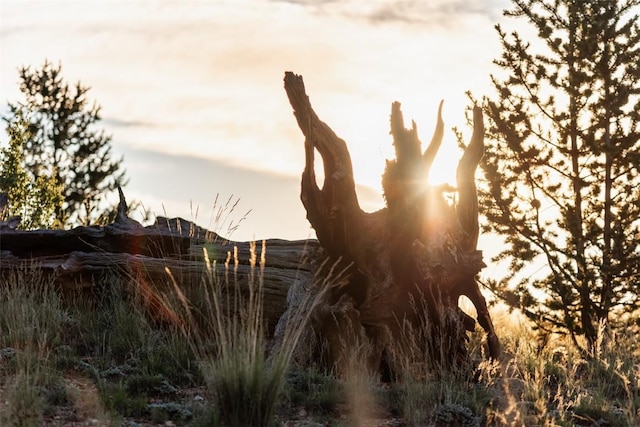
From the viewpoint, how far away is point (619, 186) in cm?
1281

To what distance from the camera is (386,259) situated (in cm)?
958

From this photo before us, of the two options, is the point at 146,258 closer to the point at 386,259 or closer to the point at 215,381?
the point at 386,259

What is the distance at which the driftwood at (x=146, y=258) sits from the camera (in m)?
11.1

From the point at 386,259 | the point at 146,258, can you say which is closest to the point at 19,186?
the point at 146,258

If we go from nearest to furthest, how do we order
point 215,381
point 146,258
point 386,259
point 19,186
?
point 215,381
point 386,259
point 146,258
point 19,186

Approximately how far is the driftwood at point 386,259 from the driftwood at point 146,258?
1.19m

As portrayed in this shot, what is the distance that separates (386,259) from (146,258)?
12.5 feet

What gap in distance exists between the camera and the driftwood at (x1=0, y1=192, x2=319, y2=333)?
1110cm

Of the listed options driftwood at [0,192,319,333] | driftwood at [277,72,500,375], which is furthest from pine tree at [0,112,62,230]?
driftwood at [277,72,500,375]

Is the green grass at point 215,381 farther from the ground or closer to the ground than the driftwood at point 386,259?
closer to the ground

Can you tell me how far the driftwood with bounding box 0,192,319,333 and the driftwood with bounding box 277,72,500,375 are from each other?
3.89 ft

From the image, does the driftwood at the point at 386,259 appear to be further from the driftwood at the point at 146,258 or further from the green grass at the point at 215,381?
the driftwood at the point at 146,258

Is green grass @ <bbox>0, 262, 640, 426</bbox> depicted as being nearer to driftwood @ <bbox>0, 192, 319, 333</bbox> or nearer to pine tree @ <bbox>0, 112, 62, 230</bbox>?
driftwood @ <bbox>0, 192, 319, 333</bbox>

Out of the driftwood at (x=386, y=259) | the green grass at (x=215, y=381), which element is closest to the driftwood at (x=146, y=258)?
the green grass at (x=215, y=381)
